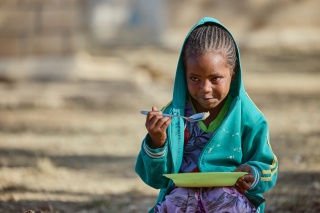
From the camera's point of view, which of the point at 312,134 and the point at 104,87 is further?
the point at 104,87

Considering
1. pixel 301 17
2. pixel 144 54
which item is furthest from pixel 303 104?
pixel 301 17

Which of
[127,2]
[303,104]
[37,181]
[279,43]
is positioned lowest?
[37,181]

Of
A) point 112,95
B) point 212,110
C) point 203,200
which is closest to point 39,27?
point 112,95

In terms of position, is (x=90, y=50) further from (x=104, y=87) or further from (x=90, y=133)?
(x=90, y=133)

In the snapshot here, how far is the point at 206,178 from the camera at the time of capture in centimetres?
362

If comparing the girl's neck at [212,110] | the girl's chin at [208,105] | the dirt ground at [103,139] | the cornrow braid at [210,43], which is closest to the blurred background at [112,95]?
the dirt ground at [103,139]

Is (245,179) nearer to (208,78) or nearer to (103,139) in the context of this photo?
(208,78)

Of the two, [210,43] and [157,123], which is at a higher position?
[210,43]

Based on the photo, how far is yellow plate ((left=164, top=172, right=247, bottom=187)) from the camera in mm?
3615

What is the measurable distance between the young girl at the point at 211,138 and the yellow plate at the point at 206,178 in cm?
8

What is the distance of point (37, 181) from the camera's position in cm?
612

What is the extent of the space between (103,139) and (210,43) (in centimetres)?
437

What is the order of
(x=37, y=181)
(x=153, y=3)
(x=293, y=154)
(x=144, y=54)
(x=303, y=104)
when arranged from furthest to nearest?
(x=153, y=3) → (x=144, y=54) → (x=303, y=104) → (x=293, y=154) → (x=37, y=181)

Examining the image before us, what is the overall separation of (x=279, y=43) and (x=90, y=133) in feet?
36.3
